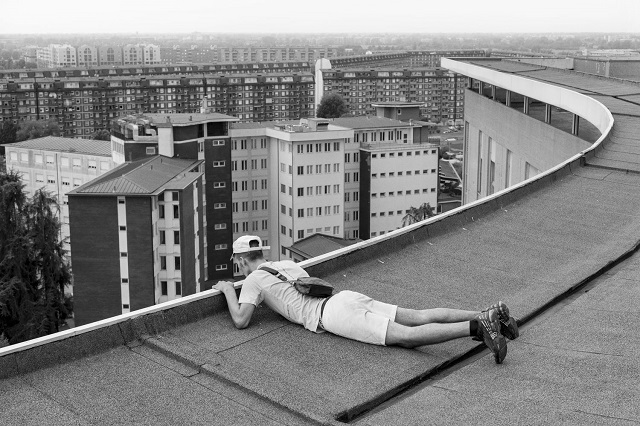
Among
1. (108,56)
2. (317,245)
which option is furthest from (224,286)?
(108,56)

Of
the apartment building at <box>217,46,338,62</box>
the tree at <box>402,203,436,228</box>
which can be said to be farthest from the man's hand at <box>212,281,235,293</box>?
the apartment building at <box>217,46,338,62</box>

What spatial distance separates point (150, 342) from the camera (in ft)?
11.6

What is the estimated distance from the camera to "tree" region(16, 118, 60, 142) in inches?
2292

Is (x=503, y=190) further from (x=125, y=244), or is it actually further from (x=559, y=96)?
(x=125, y=244)

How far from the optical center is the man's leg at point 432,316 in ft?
11.8

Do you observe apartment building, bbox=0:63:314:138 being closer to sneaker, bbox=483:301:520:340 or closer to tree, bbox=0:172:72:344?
tree, bbox=0:172:72:344

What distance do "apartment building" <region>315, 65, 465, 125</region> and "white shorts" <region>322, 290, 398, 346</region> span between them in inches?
2697

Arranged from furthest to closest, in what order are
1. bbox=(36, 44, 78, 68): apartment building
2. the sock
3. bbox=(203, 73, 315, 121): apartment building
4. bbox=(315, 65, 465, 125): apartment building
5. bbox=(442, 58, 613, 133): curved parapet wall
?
bbox=(36, 44, 78, 68): apartment building
bbox=(315, 65, 465, 125): apartment building
bbox=(203, 73, 315, 121): apartment building
bbox=(442, 58, 613, 133): curved parapet wall
the sock

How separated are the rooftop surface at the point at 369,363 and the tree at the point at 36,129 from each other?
5636 centimetres

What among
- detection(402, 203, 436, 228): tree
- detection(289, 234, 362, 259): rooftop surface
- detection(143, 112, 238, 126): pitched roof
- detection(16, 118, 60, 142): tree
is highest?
detection(143, 112, 238, 126): pitched roof

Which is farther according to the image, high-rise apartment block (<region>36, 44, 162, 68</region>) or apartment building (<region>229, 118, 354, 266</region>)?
high-rise apartment block (<region>36, 44, 162, 68</region>)

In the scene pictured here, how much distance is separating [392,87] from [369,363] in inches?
2894

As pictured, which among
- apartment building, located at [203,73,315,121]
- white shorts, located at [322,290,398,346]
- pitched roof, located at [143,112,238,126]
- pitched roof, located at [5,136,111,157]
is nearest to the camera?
white shorts, located at [322,290,398,346]

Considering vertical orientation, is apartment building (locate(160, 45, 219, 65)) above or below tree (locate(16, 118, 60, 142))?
above
